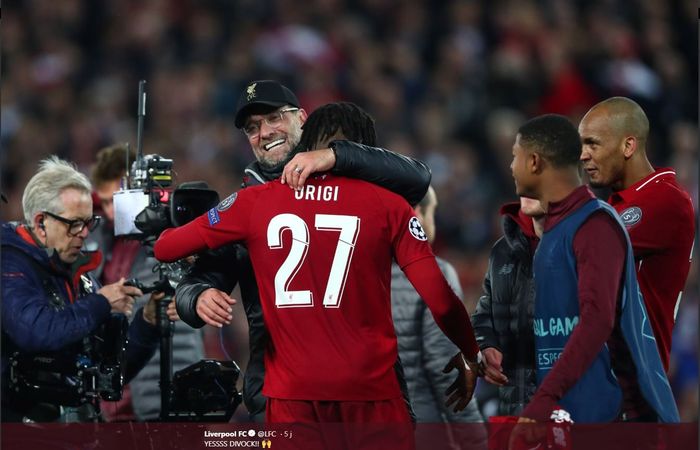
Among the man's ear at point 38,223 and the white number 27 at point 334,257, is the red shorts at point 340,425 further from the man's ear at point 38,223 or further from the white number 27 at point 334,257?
the man's ear at point 38,223

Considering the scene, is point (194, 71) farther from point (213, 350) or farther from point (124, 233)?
point (124, 233)

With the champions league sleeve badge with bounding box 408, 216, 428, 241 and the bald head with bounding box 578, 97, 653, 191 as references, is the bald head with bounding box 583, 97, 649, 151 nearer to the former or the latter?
the bald head with bounding box 578, 97, 653, 191

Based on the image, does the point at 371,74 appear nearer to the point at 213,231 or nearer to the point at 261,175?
the point at 261,175

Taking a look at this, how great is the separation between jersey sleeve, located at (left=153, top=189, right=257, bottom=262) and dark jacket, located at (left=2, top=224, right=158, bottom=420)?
26.3 inches

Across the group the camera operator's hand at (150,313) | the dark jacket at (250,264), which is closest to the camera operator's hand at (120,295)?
the camera operator's hand at (150,313)

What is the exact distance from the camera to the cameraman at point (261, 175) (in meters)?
3.60

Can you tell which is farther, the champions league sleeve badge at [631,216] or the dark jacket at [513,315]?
the dark jacket at [513,315]

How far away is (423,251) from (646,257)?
30.8 inches

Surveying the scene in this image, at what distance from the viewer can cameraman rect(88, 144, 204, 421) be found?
5.48 meters

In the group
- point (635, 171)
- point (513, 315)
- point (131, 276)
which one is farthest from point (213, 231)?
point (131, 276)

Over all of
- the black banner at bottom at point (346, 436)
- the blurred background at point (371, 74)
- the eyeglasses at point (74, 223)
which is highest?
the blurred background at point (371, 74)

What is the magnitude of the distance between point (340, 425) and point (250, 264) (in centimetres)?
63

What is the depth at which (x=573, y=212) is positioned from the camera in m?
3.34

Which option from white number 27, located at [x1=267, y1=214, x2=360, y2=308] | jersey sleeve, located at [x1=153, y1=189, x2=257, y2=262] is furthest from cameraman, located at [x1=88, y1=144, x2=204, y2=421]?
white number 27, located at [x1=267, y1=214, x2=360, y2=308]
